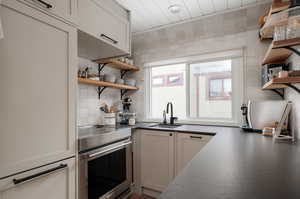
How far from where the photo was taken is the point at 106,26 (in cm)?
173

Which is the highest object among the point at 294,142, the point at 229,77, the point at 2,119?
the point at 229,77

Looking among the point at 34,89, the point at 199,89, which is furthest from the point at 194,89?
the point at 34,89

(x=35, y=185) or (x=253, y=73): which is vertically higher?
(x=253, y=73)

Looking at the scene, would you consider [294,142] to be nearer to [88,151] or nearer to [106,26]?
[88,151]

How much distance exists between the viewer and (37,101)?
1063 mm

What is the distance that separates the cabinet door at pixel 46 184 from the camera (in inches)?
36.5

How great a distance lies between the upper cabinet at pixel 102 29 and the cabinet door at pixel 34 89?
11.5 inches

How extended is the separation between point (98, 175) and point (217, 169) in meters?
1.29

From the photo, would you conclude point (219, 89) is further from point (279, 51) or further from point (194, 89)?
point (279, 51)

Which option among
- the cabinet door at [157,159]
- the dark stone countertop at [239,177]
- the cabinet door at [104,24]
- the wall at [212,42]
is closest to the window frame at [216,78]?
the wall at [212,42]

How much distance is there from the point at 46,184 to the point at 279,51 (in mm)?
2148

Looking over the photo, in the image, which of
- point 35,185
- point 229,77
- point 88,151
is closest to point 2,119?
point 35,185

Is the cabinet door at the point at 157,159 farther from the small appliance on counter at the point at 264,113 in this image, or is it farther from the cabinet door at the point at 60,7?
the cabinet door at the point at 60,7

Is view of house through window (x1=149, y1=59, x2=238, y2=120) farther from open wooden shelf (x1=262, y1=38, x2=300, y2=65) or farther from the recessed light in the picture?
the recessed light
